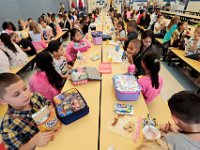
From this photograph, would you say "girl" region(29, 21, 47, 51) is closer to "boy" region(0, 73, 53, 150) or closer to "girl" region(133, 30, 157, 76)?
"girl" region(133, 30, 157, 76)

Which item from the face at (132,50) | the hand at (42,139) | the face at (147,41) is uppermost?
the face at (147,41)

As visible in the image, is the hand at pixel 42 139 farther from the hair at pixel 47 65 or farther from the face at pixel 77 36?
the face at pixel 77 36

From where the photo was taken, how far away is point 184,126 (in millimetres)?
1023

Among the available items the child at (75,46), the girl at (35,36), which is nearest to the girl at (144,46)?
the child at (75,46)

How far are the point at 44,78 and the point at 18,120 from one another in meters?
0.84

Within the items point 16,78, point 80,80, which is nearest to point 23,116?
point 16,78

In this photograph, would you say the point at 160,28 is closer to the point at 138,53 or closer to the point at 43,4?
the point at 138,53

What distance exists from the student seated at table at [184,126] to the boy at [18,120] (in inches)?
31.5

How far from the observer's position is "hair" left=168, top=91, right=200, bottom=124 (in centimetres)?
98

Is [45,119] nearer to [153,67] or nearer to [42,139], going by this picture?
[42,139]

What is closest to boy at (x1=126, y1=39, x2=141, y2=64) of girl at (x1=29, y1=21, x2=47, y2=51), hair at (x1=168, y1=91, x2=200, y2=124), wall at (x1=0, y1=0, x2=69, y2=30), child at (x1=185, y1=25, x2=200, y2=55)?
child at (x1=185, y1=25, x2=200, y2=55)

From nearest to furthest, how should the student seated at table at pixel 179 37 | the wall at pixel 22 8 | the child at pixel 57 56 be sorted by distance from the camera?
the child at pixel 57 56
the student seated at table at pixel 179 37
the wall at pixel 22 8

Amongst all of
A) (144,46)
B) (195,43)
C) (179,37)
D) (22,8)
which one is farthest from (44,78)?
(22,8)

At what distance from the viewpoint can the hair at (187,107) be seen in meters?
0.98
